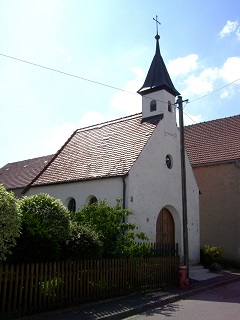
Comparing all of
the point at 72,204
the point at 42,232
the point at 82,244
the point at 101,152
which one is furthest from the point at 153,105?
the point at 42,232

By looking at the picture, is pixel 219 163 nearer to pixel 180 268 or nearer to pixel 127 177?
A: pixel 127 177

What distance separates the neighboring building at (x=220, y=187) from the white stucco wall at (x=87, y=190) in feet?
27.8

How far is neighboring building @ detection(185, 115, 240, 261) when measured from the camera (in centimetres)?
2062

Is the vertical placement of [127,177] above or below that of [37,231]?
above

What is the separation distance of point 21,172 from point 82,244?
862 inches

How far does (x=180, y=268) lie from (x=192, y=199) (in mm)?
7297

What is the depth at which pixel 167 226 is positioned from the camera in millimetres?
18453

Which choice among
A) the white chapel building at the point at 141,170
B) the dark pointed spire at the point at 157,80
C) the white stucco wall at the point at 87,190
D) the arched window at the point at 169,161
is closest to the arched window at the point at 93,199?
the white chapel building at the point at 141,170

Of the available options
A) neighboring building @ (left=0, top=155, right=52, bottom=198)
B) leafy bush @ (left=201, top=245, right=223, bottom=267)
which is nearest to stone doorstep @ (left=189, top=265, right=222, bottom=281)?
leafy bush @ (left=201, top=245, right=223, bottom=267)

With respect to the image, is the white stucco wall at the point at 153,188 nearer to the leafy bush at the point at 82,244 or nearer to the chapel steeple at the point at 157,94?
the chapel steeple at the point at 157,94

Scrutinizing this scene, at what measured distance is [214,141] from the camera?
2367 cm

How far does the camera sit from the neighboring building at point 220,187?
812 inches

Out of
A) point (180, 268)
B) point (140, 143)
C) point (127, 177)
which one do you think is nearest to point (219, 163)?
point (140, 143)

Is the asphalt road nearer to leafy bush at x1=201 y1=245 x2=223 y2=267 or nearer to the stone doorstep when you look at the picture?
the stone doorstep
